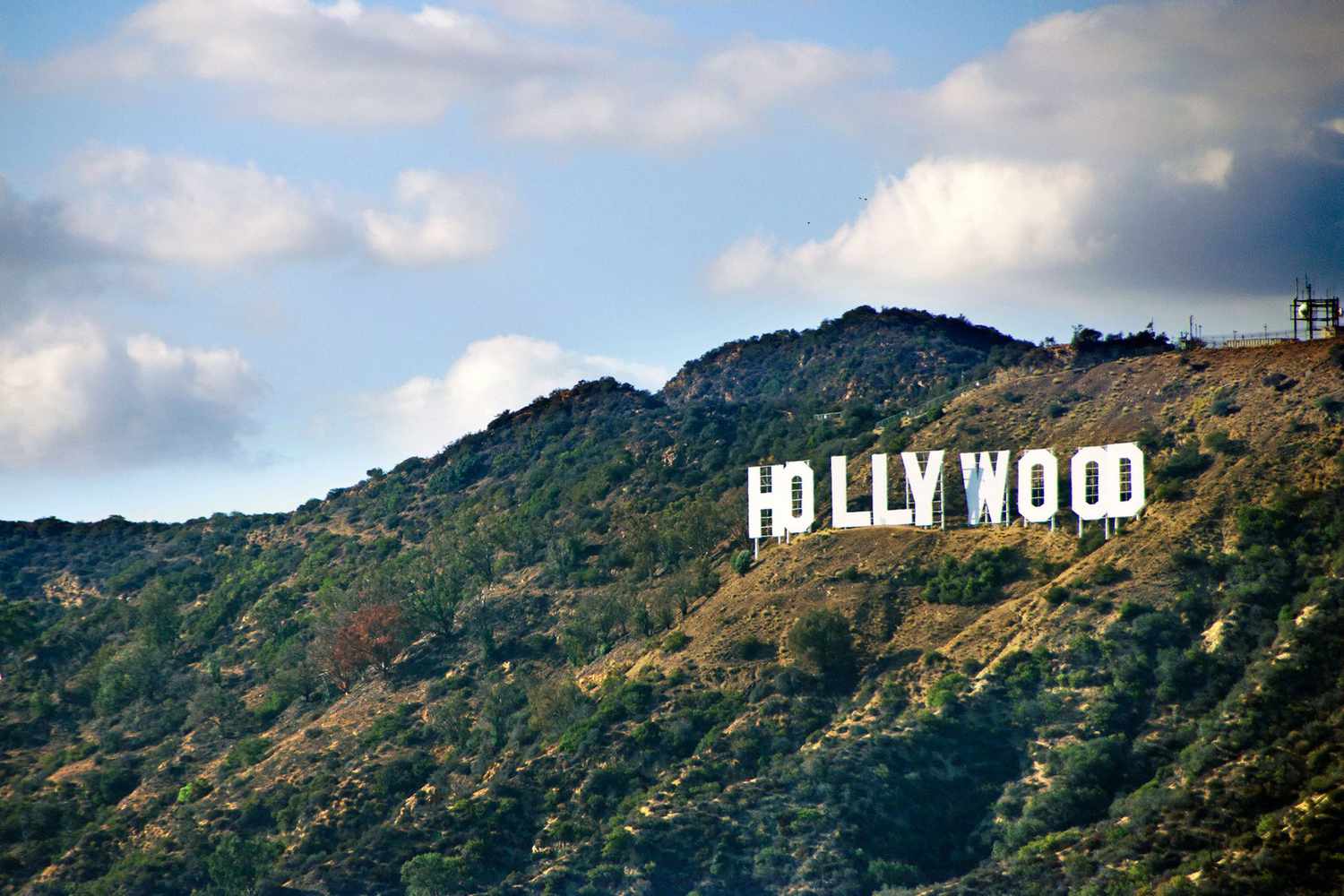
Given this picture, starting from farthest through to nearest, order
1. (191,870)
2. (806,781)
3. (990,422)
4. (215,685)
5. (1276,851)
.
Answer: (215,685), (990,422), (191,870), (806,781), (1276,851)

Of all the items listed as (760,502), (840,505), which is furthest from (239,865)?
(840,505)

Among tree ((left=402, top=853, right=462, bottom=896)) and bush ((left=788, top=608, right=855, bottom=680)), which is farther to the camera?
bush ((left=788, top=608, right=855, bottom=680))

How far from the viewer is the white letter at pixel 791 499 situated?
334 ft

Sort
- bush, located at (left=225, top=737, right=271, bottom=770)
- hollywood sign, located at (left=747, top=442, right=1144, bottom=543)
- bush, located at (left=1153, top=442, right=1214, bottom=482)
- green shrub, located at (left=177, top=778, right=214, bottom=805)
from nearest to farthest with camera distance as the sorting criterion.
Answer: hollywood sign, located at (left=747, top=442, right=1144, bottom=543) → bush, located at (left=1153, top=442, right=1214, bottom=482) → green shrub, located at (left=177, top=778, right=214, bottom=805) → bush, located at (left=225, top=737, right=271, bottom=770)

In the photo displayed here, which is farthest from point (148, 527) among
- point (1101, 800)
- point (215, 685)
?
point (1101, 800)

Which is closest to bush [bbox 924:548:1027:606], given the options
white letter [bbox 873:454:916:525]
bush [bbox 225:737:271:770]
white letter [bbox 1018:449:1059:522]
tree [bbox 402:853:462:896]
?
white letter [bbox 1018:449:1059:522]

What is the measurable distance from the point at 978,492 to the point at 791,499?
39.8ft

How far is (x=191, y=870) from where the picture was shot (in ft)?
308

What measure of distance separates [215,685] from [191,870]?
2677 cm

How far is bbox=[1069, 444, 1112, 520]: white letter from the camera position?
91.3 metres

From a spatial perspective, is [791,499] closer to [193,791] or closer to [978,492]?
[978,492]

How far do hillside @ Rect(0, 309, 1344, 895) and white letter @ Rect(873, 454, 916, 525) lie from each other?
9.03 ft

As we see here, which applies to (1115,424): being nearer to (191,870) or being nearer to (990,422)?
(990,422)

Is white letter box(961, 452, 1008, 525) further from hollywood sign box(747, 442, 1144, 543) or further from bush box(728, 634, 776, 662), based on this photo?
bush box(728, 634, 776, 662)
